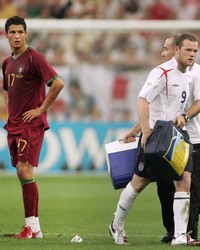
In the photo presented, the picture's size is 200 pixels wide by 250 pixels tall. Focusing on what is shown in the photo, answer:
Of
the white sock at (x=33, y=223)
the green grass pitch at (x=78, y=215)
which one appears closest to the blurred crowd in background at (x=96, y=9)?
the green grass pitch at (x=78, y=215)

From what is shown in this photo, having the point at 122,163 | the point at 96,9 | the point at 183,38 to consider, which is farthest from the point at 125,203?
the point at 96,9

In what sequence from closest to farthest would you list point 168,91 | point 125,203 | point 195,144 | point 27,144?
1. point 168,91
2. point 125,203
3. point 195,144
4. point 27,144

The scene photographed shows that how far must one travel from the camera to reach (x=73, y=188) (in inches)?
661

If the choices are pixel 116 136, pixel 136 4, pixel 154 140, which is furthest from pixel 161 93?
pixel 136 4

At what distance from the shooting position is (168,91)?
8.90 m

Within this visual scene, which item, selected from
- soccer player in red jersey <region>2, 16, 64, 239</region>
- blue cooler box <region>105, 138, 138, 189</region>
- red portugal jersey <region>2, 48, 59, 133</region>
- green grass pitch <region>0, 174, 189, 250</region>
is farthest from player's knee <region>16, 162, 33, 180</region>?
blue cooler box <region>105, 138, 138, 189</region>

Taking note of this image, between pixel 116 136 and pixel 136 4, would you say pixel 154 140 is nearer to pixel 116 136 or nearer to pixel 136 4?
pixel 116 136

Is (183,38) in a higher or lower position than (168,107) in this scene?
Answer: higher

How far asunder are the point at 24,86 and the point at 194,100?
1808 mm

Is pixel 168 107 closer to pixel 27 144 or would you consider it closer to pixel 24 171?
pixel 27 144

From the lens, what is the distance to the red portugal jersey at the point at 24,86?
9.38 metres

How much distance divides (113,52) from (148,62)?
87 cm

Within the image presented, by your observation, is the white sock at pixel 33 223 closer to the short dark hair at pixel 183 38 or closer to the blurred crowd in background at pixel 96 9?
the short dark hair at pixel 183 38

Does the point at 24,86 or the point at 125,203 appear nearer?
the point at 125,203
